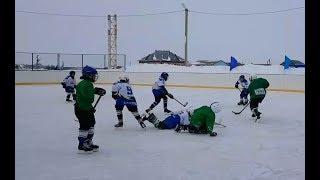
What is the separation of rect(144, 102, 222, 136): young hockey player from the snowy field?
0.39 feet

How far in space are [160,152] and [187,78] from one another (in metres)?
10.8

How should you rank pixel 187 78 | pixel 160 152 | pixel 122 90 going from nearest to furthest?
pixel 160 152
pixel 122 90
pixel 187 78

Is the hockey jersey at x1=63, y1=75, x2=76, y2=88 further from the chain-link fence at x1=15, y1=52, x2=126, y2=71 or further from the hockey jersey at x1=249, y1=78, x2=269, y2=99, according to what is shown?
the chain-link fence at x1=15, y1=52, x2=126, y2=71

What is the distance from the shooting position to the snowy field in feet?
9.86

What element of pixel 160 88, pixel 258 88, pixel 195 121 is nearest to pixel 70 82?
pixel 160 88

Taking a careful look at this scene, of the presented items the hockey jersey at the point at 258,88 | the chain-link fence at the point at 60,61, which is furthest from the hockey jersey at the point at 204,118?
the chain-link fence at the point at 60,61

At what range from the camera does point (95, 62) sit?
1683cm

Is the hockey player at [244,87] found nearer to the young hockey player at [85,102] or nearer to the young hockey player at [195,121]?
the young hockey player at [195,121]

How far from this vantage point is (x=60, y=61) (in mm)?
15930

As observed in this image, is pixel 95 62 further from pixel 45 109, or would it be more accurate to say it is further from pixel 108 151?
pixel 108 151

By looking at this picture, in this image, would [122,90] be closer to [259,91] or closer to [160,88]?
[160,88]

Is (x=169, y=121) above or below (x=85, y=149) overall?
above
